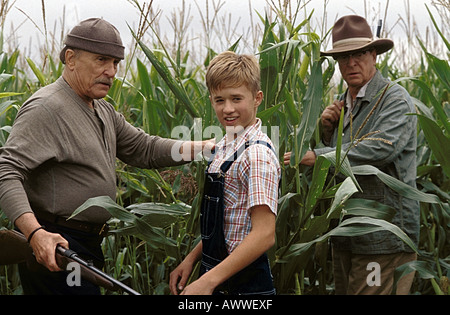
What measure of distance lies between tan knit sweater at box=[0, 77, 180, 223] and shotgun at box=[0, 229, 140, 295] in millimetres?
106

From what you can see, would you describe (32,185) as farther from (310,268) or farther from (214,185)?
(310,268)

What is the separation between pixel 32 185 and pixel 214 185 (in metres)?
0.65

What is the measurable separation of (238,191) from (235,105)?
0.76 ft

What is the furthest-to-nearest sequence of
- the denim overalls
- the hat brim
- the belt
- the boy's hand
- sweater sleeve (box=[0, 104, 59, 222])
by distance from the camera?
the hat brim, the belt, sweater sleeve (box=[0, 104, 59, 222]), the denim overalls, the boy's hand

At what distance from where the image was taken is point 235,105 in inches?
61.2

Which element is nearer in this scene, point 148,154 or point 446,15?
point 148,154

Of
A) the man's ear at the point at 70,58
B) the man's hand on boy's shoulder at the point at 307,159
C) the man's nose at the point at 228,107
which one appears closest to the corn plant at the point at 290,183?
the man's hand on boy's shoulder at the point at 307,159

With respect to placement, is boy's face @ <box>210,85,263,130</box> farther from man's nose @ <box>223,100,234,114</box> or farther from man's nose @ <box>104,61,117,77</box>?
man's nose @ <box>104,61,117,77</box>

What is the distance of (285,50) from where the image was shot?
2.15 metres

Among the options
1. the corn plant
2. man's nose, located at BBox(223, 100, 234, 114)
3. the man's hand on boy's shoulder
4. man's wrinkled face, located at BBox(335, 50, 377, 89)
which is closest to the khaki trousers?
the corn plant

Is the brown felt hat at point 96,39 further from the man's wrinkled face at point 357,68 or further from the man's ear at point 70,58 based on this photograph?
the man's wrinkled face at point 357,68

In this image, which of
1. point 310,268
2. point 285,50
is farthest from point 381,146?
point 310,268

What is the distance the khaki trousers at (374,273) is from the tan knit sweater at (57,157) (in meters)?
0.98

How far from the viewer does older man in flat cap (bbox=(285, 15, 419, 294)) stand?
2158 millimetres
